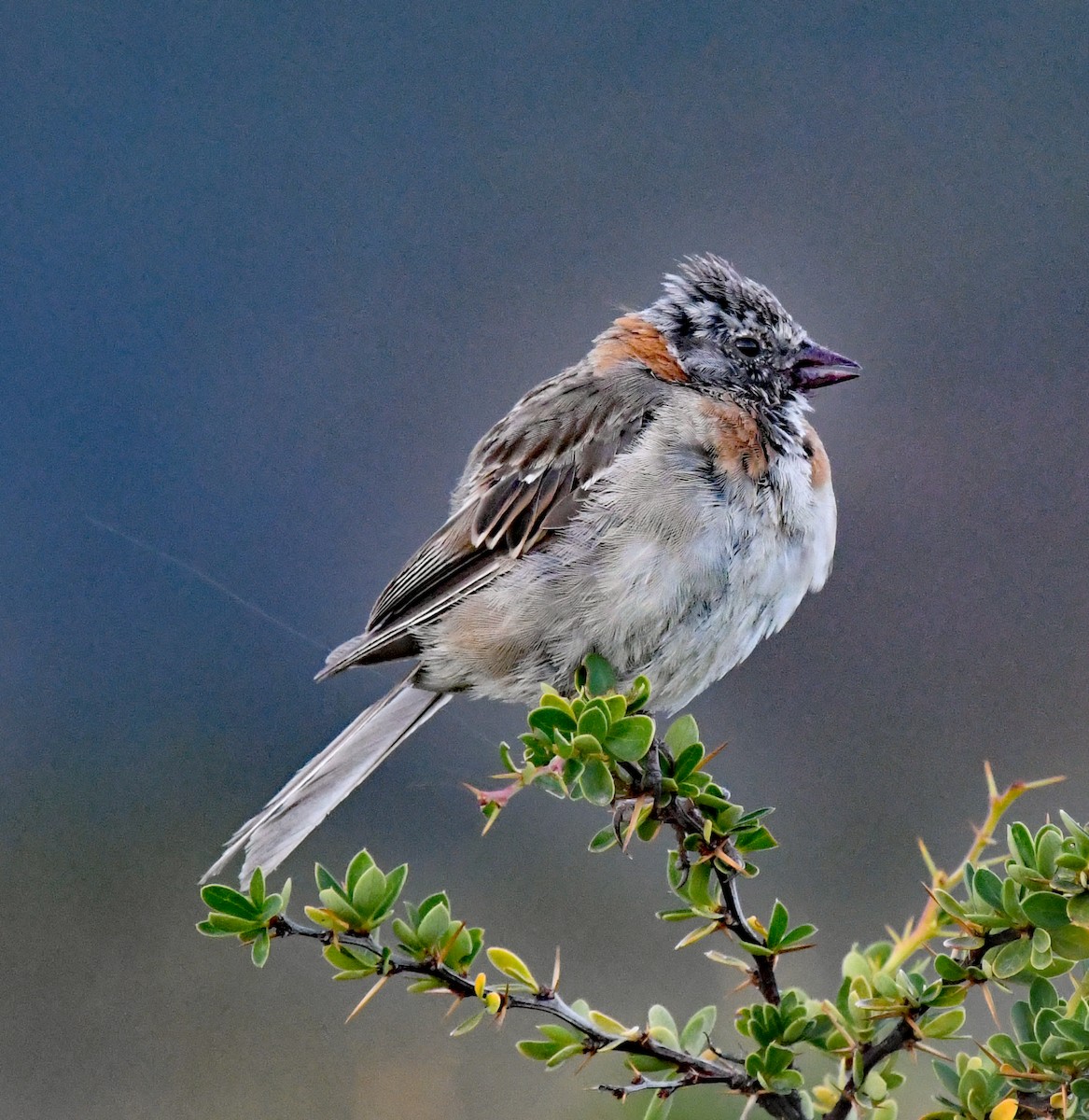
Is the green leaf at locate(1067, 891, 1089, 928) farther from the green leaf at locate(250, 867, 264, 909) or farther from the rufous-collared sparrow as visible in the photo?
the rufous-collared sparrow

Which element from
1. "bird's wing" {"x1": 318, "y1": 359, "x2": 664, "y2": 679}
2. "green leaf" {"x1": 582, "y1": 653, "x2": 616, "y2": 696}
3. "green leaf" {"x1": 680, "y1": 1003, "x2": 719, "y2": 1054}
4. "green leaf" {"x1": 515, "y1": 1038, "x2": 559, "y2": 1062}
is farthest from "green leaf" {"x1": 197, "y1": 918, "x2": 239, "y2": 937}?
"bird's wing" {"x1": 318, "y1": 359, "x2": 664, "y2": 679}

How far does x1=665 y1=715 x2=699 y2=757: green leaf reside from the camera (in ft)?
6.57

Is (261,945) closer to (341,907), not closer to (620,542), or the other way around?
(341,907)

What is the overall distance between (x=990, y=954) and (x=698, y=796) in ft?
1.61

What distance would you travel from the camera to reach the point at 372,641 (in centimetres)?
286

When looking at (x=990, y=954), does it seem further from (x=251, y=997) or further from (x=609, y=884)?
(x=251, y=997)

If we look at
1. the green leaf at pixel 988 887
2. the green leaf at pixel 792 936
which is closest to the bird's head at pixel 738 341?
the green leaf at pixel 792 936

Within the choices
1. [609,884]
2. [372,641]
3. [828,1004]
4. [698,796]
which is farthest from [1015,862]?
[609,884]

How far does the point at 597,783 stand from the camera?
1.82 metres

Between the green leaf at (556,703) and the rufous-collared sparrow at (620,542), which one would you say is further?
the rufous-collared sparrow at (620,542)

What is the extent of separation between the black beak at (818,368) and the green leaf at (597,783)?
5.14 ft

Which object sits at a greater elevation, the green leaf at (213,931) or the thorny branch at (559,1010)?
the thorny branch at (559,1010)

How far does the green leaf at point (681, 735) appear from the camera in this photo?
2.00m

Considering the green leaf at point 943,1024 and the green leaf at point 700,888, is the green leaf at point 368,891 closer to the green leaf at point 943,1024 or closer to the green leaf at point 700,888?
the green leaf at point 700,888
